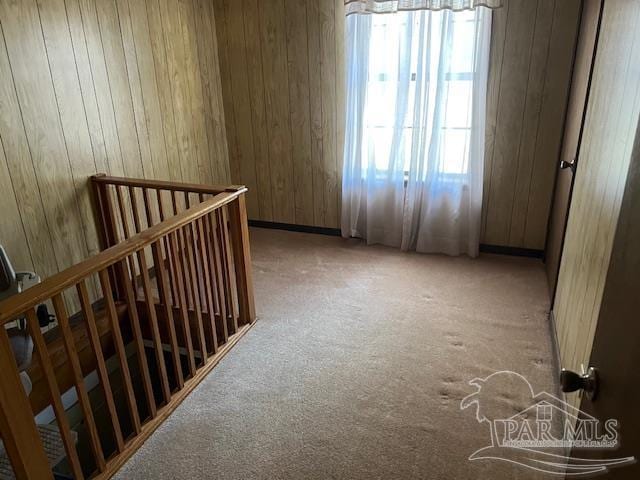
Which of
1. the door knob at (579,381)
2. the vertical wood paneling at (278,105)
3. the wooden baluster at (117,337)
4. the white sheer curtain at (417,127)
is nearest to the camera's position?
the door knob at (579,381)

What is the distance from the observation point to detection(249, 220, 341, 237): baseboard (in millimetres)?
4102

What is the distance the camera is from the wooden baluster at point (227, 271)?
8.04 ft

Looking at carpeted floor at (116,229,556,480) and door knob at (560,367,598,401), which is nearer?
door knob at (560,367,598,401)

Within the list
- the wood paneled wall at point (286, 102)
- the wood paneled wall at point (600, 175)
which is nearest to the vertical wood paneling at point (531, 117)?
the wood paneled wall at point (600, 175)

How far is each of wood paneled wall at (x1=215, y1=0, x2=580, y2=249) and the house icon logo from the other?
5.34 feet

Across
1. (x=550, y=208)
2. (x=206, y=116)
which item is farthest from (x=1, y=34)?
(x=550, y=208)

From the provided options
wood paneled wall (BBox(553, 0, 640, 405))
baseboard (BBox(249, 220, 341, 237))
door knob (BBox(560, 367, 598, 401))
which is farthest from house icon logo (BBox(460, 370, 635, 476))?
baseboard (BBox(249, 220, 341, 237))

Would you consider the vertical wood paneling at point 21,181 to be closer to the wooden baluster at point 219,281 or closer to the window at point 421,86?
the wooden baluster at point 219,281

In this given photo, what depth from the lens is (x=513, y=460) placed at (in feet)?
5.95

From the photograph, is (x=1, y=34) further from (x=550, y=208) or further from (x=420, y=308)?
(x=550, y=208)

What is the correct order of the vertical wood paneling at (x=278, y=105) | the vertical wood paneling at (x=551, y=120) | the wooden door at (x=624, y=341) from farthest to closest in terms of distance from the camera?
the vertical wood paneling at (x=278, y=105) < the vertical wood paneling at (x=551, y=120) < the wooden door at (x=624, y=341)

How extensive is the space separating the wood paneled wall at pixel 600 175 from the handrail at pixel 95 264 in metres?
1.64

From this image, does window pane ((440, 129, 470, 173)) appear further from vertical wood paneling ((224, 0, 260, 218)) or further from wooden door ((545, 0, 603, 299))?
vertical wood paneling ((224, 0, 260, 218))

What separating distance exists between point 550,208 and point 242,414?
2.55 m
